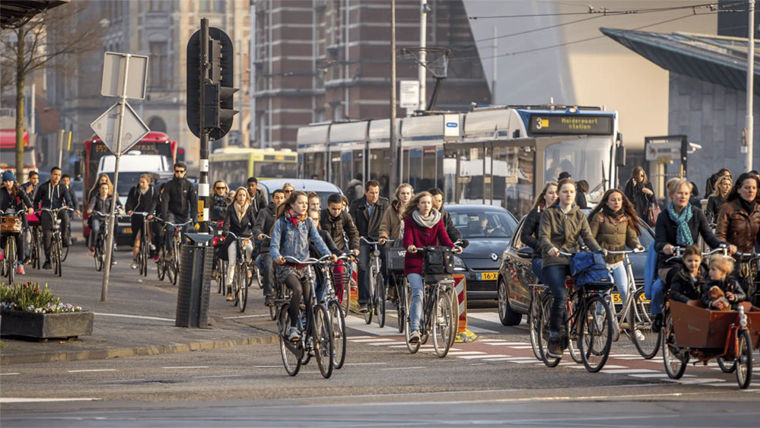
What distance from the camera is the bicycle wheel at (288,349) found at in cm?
1274

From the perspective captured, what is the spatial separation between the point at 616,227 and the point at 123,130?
6.97 m

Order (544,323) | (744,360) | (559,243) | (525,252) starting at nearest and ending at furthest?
(744,360) < (544,323) < (559,243) < (525,252)

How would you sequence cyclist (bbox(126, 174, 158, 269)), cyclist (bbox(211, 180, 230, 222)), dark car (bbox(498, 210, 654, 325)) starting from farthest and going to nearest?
cyclist (bbox(126, 174, 158, 269)) < cyclist (bbox(211, 180, 230, 222)) < dark car (bbox(498, 210, 654, 325))

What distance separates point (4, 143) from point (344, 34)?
827 inches

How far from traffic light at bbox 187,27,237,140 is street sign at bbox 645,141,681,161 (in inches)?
1043

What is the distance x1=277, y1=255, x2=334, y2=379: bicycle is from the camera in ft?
41.0

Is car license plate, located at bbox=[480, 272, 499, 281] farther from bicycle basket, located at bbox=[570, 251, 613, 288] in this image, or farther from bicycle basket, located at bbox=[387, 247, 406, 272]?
bicycle basket, located at bbox=[570, 251, 613, 288]

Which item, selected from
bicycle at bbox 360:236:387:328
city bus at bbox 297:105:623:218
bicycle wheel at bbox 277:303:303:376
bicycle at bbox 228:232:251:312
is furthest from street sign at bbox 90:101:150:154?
city bus at bbox 297:105:623:218

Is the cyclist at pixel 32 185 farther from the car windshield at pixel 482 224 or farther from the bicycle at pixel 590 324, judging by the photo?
the bicycle at pixel 590 324

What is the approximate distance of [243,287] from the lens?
65.8ft

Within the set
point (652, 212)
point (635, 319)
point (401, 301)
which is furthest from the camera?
point (652, 212)

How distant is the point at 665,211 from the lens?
44.7ft

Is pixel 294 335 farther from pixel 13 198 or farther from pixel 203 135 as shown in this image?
pixel 13 198

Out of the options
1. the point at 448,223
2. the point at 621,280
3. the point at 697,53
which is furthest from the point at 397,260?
the point at 697,53
